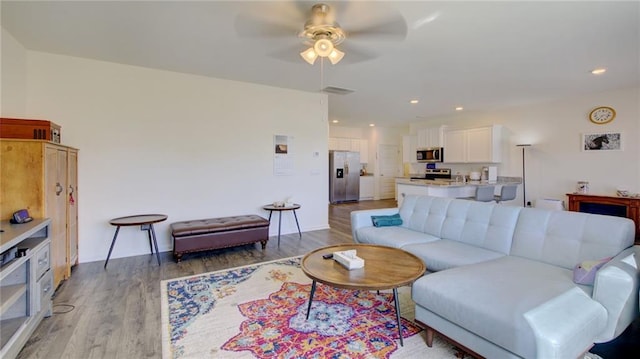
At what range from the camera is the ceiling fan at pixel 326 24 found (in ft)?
7.97

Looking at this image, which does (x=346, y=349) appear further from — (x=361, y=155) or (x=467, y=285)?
(x=361, y=155)

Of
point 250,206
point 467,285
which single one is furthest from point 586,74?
point 250,206

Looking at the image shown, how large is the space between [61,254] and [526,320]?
3999 millimetres

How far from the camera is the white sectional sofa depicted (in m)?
1.49

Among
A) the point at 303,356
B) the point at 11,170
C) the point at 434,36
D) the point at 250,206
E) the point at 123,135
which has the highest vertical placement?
the point at 434,36

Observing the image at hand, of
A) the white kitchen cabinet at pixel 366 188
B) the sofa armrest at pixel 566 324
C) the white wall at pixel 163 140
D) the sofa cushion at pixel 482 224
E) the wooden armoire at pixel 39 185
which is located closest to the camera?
the sofa armrest at pixel 566 324

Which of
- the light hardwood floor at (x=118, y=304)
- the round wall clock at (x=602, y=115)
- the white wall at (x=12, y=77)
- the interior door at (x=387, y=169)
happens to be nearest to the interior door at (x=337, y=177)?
the interior door at (x=387, y=169)

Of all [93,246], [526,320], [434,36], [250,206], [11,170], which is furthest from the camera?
[250,206]

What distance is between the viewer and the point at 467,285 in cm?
188

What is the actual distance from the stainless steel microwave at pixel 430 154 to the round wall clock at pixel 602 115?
298cm

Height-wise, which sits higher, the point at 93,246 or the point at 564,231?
the point at 564,231

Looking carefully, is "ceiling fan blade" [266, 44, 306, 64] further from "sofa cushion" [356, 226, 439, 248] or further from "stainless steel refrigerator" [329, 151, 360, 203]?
"stainless steel refrigerator" [329, 151, 360, 203]

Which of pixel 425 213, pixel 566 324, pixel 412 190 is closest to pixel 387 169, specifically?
pixel 412 190

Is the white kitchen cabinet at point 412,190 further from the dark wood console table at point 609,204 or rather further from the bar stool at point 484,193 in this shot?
the dark wood console table at point 609,204
